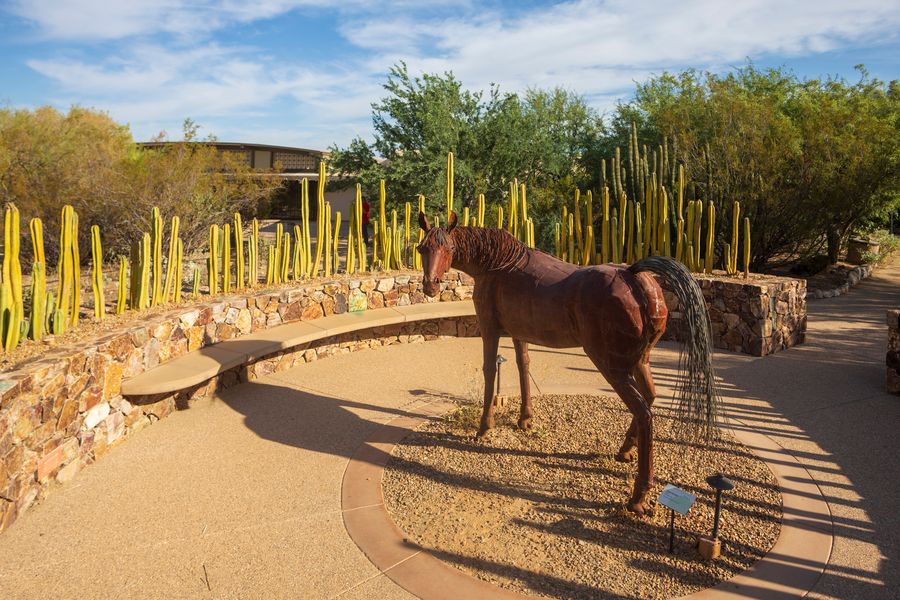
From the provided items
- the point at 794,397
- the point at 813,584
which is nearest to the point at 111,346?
the point at 813,584

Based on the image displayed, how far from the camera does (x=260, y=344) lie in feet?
23.1

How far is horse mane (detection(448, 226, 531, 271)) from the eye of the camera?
5273mm

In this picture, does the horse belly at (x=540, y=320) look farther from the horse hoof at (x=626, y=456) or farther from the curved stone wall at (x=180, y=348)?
the curved stone wall at (x=180, y=348)

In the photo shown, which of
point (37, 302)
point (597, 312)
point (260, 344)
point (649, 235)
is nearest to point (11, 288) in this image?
point (37, 302)

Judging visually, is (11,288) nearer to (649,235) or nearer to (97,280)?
(97,280)

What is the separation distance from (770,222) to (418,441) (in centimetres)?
1172

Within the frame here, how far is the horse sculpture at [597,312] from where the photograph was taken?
427cm

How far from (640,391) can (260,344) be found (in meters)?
4.33

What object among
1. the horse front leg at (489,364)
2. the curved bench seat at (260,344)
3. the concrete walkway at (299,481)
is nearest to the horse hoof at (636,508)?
the concrete walkway at (299,481)

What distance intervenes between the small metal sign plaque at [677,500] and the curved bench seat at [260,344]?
437 centimetres

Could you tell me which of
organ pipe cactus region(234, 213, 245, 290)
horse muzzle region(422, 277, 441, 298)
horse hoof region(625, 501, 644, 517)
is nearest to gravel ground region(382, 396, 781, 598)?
horse hoof region(625, 501, 644, 517)

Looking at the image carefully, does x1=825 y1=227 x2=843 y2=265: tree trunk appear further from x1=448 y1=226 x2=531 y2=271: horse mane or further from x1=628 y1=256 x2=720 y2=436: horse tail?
x1=628 y1=256 x2=720 y2=436: horse tail

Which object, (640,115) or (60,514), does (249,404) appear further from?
(640,115)

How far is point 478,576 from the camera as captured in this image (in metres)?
3.76
